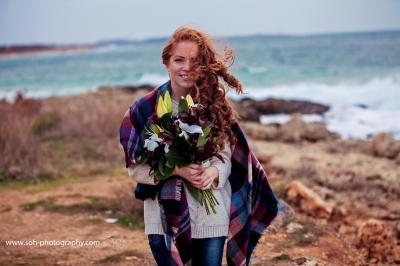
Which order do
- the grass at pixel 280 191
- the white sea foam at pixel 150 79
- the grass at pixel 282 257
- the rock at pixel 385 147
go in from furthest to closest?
the white sea foam at pixel 150 79 → the rock at pixel 385 147 → the grass at pixel 280 191 → the grass at pixel 282 257

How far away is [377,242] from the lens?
5758mm

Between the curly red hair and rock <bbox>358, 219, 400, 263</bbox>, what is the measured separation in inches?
127

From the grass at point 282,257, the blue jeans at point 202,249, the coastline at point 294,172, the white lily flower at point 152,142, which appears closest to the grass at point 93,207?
the coastline at point 294,172

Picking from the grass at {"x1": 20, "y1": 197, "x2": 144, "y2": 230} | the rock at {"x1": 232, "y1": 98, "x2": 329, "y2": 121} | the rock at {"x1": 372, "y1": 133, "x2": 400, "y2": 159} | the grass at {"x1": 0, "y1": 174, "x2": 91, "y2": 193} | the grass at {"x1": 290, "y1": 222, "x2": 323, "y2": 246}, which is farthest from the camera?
the rock at {"x1": 232, "y1": 98, "x2": 329, "y2": 121}

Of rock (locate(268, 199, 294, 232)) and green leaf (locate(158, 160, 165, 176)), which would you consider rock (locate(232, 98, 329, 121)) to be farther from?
green leaf (locate(158, 160, 165, 176))

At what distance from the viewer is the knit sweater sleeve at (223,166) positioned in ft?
10.1

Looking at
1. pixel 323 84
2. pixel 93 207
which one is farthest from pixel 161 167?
pixel 323 84

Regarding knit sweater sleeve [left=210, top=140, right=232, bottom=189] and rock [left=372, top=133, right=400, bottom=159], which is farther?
rock [left=372, top=133, right=400, bottom=159]

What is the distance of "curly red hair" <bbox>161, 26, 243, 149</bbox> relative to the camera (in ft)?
9.96

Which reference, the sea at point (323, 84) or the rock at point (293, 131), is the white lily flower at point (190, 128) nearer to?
the sea at point (323, 84)

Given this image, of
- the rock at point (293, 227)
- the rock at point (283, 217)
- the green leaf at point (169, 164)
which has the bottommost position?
the rock at point (293, 227)

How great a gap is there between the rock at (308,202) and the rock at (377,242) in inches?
37.1

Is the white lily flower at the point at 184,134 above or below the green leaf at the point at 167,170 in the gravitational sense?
above

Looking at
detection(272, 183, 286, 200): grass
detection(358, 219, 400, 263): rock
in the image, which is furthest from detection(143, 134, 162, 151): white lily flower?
detection(272, 183, 286, 200): grass
